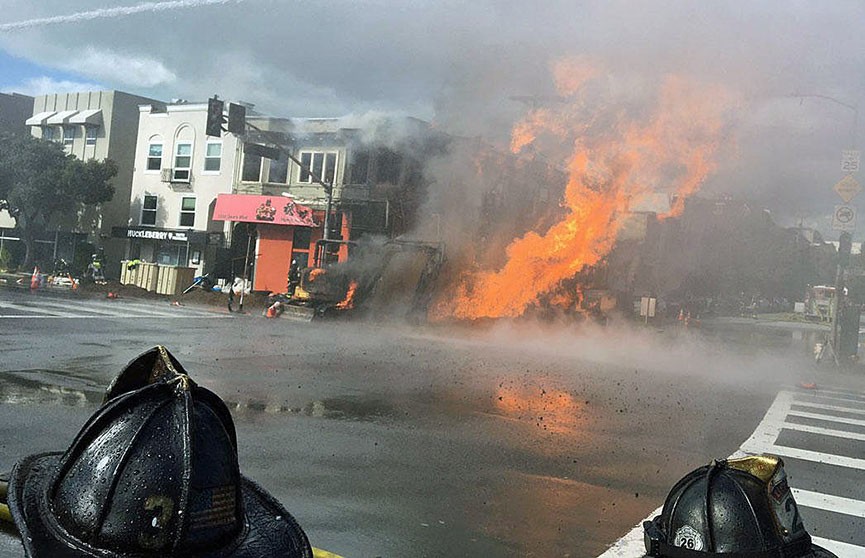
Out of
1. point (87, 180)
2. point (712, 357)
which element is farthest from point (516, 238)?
point (87, 180)

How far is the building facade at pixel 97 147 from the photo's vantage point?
132 feet

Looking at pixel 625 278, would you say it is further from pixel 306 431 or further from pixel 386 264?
pixel 306 431

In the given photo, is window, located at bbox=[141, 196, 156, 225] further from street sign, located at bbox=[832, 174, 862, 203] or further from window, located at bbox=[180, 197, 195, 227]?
street sign, located at bbox=[832, 174, 862, 203]

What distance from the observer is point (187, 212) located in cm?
3672

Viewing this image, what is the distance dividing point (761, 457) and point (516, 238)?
20.8 meters

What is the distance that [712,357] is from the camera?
771 inches

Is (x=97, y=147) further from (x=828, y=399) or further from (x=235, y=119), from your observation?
(x=828, y=399)

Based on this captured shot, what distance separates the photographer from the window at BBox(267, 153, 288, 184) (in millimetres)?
33500

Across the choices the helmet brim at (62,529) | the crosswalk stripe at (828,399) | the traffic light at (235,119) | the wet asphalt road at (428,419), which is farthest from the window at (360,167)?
the helmet brim at (62,529)

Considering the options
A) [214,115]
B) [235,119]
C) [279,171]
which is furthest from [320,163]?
[214,115]

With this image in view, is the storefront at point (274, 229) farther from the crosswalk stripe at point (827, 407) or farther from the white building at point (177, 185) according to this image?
the crosswalk stripe at point (827, 407)

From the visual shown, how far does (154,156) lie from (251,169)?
715 centimetres

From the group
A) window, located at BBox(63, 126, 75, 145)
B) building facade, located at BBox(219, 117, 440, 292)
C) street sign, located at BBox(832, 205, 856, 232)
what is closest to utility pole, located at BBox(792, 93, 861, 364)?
street sign, located at BBox(832, 205, 856, 232)

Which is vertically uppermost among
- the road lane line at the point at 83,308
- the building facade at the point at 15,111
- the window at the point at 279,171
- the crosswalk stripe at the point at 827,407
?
the building facade at the point at 15,111
